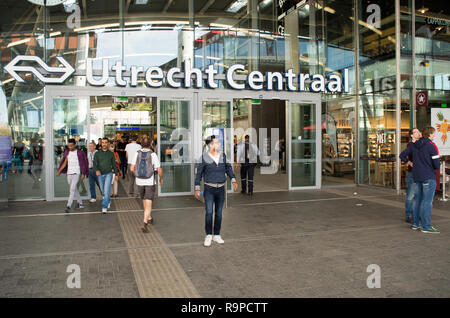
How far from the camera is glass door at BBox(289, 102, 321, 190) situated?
13.0 meters

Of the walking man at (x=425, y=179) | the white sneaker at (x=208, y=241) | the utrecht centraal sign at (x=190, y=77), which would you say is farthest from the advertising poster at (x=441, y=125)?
the white sneaker at (x=208, y=241)

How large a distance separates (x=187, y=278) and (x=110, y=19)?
400 inches

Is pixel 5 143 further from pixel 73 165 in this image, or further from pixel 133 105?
pixel 133 105

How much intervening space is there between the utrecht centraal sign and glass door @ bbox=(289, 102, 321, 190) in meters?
0.75

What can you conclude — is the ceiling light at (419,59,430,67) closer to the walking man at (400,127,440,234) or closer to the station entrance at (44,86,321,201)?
the station entrance at (44,86,321,201)

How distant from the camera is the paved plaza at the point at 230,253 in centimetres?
435

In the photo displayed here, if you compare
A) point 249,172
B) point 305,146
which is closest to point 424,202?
point 249,172

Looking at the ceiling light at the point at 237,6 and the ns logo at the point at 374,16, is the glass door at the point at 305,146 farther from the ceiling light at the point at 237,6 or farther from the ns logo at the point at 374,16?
the ceiling light at the point at 237,6

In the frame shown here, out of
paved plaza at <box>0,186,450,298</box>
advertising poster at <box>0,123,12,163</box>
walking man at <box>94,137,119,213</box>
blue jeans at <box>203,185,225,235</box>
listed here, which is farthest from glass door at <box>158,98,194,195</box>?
blue jeans at <box>203,185,225,235</box>

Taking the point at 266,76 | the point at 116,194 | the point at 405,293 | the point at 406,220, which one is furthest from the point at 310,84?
the point at 405,293

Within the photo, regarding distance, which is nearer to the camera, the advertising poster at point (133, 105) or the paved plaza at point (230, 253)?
the paved plaza at point (230, 253)

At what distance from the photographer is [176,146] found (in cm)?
1199

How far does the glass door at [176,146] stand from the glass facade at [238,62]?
0.10ft

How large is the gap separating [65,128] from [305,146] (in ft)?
25.1
